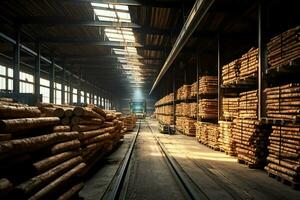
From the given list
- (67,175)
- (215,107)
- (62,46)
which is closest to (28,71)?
(62,46)

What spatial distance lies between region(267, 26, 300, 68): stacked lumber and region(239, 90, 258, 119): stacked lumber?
1654mm

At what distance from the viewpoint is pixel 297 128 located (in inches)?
275

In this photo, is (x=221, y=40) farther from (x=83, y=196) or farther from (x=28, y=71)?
(x=28, y=71)

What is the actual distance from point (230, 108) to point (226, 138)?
1453mm

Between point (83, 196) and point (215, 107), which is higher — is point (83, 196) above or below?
below

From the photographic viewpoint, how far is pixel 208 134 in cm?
1467

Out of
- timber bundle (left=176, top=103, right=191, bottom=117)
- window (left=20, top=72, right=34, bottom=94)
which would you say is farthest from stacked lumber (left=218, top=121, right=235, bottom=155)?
window (left=20, top=72, right=34, bottom=94)

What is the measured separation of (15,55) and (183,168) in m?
12.0

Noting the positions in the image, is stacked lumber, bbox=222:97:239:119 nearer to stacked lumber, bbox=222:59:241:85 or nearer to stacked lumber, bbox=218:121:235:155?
stacked lumber, bbox=218:121:235:155

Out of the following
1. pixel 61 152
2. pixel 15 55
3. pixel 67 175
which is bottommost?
pixel 67 175

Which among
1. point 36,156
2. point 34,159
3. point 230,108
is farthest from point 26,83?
point 34,159

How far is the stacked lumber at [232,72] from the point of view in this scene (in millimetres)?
11781

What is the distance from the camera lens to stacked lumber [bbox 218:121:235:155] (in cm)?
1149

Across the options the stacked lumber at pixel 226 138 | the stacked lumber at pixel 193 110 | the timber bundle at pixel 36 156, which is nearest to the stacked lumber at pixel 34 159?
the timber bundle at pixel 36 156
